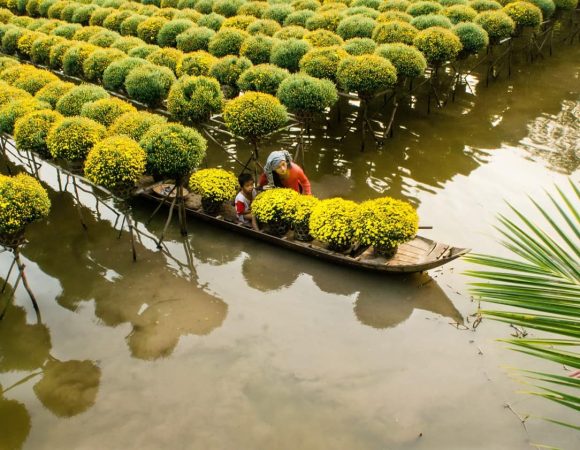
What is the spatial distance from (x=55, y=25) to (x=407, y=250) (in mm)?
17092

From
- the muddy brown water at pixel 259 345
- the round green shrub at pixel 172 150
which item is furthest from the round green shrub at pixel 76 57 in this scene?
the round green shrub at pixel 172 150

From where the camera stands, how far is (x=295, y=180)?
10219 mm

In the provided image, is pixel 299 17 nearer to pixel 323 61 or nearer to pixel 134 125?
pixel 323 61

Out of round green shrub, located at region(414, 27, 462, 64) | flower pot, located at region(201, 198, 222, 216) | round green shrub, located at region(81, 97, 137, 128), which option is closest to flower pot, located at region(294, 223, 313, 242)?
flower pot, located at region(201, 198, 222, 216)

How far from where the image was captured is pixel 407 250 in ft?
29.5

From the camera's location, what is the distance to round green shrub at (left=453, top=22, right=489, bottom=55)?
47.5 ft

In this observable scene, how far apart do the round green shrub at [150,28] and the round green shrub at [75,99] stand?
7.30 m

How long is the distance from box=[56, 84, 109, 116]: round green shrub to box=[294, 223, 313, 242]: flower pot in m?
6.00

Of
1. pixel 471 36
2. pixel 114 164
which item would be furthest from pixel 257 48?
pixel 114 164

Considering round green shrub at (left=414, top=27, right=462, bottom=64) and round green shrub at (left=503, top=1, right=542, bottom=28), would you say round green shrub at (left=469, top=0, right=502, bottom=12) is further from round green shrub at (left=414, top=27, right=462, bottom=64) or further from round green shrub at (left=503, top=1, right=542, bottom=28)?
round green shrub at (left=414, top=27, right=462, bottom=64)

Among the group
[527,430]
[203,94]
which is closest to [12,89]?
[203,94]

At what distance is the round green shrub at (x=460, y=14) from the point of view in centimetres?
1606

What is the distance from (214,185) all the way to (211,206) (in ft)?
1.54

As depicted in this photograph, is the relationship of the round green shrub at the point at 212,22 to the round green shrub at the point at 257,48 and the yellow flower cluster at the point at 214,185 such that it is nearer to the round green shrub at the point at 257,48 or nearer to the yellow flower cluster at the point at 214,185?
the round green shrub at the point at 257,48
